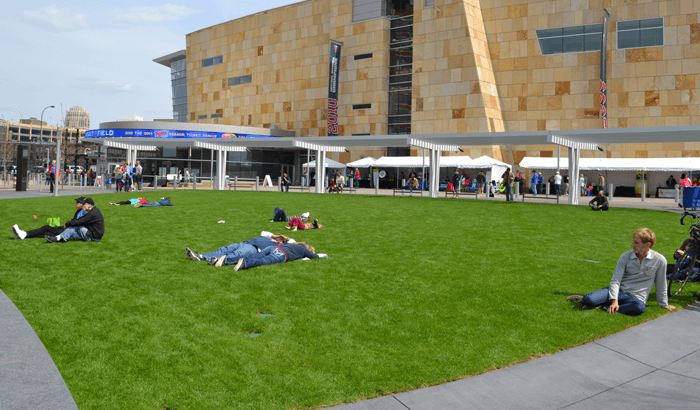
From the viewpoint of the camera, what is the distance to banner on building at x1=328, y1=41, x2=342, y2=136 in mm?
53250

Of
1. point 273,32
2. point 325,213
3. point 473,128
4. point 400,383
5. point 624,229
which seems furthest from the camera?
point 273,32

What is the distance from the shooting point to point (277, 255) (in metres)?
8.76

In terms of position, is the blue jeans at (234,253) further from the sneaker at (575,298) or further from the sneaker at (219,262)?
the sneaker at (575,298)

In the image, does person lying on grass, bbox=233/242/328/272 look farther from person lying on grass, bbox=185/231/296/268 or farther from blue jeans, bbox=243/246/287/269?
person lying on grass, bbox=185/231/296/268

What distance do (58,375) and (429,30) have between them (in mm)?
48722

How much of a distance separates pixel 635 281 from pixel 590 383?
2.41m

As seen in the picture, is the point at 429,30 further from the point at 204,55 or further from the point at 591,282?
the point at 591,282

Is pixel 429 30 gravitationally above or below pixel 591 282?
above

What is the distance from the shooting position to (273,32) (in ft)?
198

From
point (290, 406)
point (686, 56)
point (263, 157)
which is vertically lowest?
point (290, 406)

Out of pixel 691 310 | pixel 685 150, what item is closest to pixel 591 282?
pixel 691 310

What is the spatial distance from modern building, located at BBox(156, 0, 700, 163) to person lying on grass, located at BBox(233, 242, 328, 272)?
2820 cm

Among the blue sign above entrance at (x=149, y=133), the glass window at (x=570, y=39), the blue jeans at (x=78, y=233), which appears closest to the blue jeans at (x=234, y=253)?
the blue jeans at (x=78, y=233)

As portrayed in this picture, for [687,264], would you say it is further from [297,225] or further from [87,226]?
[87,226]
